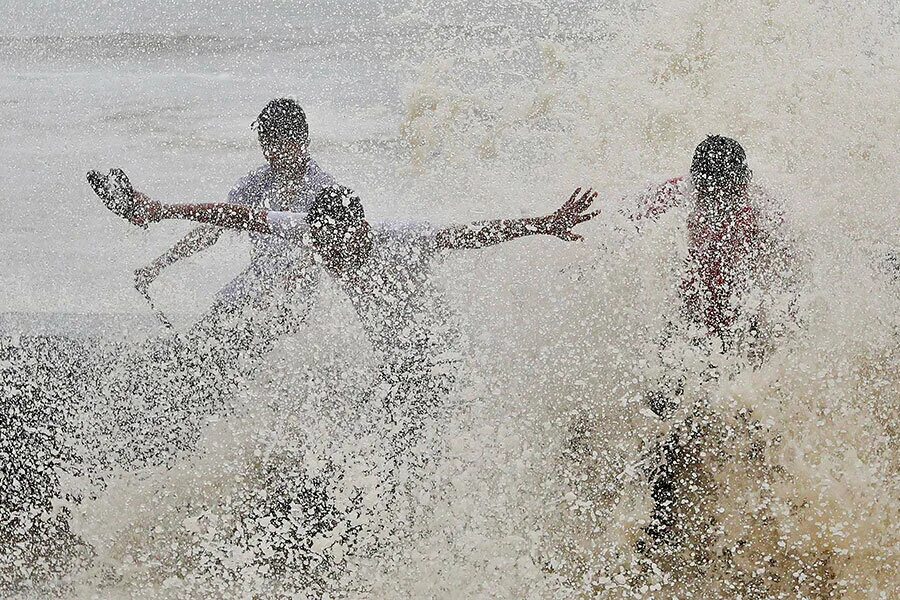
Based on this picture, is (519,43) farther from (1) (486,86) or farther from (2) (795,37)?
(2) (795,37)

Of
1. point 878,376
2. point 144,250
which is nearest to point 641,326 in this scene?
point 878,376

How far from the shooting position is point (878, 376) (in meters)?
1.67

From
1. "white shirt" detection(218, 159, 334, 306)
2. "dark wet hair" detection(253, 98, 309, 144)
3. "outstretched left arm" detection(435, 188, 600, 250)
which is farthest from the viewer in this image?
"dark wet hair" detection(253, 98, 309, 144)

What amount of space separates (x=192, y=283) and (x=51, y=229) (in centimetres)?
34

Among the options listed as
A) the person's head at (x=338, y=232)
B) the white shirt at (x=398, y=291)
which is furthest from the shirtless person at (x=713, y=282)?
the person's head at (x=338, y=232)

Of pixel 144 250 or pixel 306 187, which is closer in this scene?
pixel 306 187

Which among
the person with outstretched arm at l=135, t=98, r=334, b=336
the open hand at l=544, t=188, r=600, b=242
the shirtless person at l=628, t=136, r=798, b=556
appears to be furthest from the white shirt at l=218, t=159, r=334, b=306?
the shirtless person at l=628, t=136, r=798, b=556

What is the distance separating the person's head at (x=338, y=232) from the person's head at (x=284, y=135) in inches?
5.3

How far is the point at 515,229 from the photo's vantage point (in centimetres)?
140

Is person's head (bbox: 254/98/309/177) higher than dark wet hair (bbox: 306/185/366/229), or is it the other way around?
person's head (bbox: 254/98/309/177)

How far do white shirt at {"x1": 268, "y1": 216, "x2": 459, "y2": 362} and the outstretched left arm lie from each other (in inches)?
1.8

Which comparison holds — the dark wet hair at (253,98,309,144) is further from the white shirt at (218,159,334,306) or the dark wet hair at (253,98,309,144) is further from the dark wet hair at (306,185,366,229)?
the dark wet hair at (306,185,366,229)

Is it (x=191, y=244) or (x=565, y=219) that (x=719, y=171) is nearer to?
(x=565, y=219)

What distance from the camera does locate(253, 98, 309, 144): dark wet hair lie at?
1669 mm
